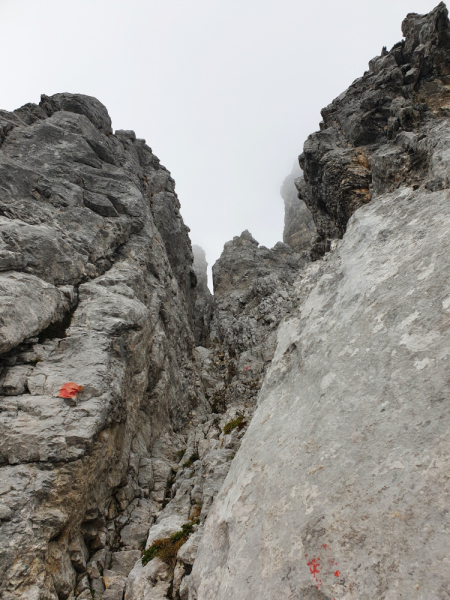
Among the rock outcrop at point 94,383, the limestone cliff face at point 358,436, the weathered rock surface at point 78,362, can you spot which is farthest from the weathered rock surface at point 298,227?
the limestone cliff face at point 358,436

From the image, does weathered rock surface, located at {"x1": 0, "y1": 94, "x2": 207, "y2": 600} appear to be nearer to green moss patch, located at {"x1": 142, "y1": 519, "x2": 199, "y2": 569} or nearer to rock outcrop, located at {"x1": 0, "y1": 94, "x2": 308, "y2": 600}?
rock outcrop, located at {"x1": 0, "y1": 94, "x2": 308, "y2": 600}

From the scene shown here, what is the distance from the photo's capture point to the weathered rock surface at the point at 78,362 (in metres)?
12.2

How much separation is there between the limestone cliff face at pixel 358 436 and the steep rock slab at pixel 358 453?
0.10 ft

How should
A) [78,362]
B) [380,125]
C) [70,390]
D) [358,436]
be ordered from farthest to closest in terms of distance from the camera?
1. [380,125]
2. [78,362]
3. [70,390]
4. [358,436]

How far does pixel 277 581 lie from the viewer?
714 centimetres

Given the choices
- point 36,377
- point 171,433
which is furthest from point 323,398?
point 171,433

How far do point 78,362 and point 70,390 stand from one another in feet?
6.07

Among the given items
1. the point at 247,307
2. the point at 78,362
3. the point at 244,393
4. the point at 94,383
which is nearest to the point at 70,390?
the point at 94,383

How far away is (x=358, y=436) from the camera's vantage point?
319 inches

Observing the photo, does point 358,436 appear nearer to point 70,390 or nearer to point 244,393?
point 70,390

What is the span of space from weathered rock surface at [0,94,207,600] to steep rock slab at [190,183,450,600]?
607 centimetres

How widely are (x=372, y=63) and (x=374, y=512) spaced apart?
123 ft

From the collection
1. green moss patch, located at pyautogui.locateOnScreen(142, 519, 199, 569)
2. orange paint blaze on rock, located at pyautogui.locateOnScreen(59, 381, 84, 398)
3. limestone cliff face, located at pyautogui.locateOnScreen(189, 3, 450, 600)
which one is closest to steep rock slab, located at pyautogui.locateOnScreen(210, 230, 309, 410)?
limestone cliff face, located at pyautogui.locateOnScreen(189, 3, 450, 600)

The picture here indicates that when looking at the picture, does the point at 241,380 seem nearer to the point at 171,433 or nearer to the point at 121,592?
the point at 171,433
